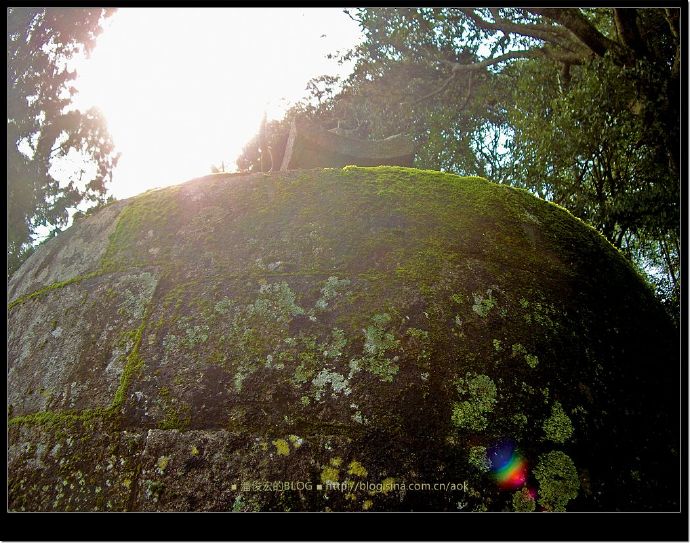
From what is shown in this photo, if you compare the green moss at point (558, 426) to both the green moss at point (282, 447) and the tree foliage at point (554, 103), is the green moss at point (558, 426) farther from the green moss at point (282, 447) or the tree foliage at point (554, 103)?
the tree foliage at point (554, 103)

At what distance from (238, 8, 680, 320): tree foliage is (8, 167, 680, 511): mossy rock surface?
19.4 feet

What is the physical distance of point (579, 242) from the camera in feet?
10.5

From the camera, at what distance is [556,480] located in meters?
2.08

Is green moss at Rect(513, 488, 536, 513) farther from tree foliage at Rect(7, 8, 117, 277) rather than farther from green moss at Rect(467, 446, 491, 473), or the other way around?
tree foliage at Rect(7, 8, 117, 277)

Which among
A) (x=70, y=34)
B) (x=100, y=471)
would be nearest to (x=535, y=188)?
(x=100, y=471)

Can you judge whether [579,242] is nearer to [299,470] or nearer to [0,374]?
[299,470]

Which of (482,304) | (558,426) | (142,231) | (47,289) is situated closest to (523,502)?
(558,426)

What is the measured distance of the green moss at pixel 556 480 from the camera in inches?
80.0

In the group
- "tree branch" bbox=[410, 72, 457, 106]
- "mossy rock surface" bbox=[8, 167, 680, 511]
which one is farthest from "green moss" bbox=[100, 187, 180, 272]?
"tree branch" bbox=[410, 72, 457, 106]

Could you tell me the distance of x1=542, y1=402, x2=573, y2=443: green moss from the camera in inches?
85.7

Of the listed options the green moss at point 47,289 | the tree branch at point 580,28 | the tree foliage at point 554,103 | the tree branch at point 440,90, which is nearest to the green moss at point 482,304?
the green moss at point 47,289

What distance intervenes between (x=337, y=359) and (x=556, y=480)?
1180mm

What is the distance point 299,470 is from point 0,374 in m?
2.07

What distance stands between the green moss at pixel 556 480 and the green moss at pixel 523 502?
0.17 ft
